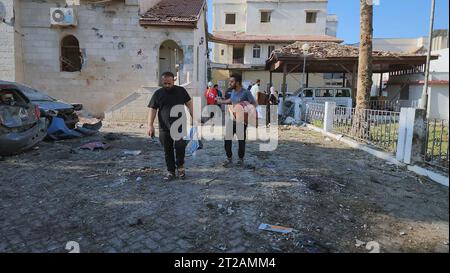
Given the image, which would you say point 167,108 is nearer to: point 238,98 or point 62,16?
point 238,98

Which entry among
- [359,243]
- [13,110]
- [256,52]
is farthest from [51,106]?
[256,52]

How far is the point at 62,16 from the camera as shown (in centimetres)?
1333

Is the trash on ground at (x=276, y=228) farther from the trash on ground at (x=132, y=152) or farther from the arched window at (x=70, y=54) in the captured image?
the arched window at (x=70, y=54)

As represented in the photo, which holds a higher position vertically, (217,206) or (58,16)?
(58,16)

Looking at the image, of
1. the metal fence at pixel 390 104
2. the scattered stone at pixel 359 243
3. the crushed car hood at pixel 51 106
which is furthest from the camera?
the metal fence at pixel 390 104

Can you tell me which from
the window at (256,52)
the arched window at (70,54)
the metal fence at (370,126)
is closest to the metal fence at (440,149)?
the metal fence at (370,126)

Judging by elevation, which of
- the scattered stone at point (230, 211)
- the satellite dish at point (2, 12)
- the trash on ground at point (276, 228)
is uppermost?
the satellite dish at point (2, 12)

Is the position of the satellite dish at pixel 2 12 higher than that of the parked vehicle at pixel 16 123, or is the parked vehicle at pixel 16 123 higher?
the satellite dish at pixel 2 12

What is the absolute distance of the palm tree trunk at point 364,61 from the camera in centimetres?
901

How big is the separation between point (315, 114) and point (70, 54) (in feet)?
37.6

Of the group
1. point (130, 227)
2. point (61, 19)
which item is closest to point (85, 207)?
point (130, 227)

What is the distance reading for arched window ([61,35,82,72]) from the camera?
1445 centimetres

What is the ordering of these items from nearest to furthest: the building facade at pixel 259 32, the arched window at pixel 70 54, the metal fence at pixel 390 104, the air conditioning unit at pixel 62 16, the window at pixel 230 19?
1. the air conditioning unit at pixel 62 16
2. the arched window at pixel 70 54
3. the metal fence at pixel 390 104
4. the building facade at pixel 259 32
5. the window at pixel 230 19
